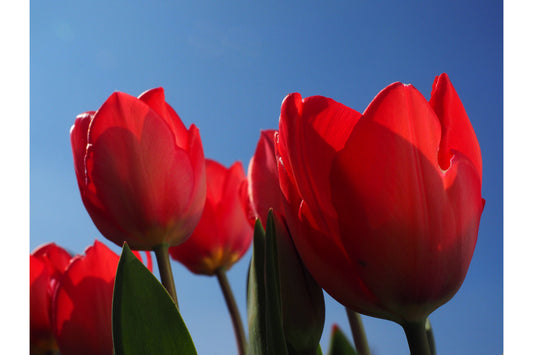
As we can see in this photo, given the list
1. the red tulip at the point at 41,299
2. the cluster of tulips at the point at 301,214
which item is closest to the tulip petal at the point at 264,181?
the cluster of tulips at the point at 301,214

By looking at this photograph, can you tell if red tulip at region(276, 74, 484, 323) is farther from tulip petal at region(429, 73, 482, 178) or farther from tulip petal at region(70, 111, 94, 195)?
tulip petal at region(70, 111, 94, 195)

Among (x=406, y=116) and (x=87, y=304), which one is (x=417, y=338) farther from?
(x=87, y=304)

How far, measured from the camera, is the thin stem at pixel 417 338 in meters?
0.20

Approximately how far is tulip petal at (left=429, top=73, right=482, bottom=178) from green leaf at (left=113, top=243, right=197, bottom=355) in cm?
15

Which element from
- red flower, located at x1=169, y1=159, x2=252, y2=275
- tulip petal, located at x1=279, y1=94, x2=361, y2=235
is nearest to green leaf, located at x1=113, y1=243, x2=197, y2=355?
tulip petal, located at x1=279, y1=94, x2=361, y2=235

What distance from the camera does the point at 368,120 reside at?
0.20 metres

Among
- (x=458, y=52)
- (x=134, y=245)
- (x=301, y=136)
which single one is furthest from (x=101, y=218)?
(x=458, y=52)

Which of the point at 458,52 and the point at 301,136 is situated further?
the point at 458,52

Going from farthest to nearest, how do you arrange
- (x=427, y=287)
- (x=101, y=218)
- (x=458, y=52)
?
1. (x=458, y=52)
2. (x=101, y=218)
3. (x=427, y=287)

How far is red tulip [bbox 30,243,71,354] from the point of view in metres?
0.44

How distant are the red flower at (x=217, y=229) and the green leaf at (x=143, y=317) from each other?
0.20m
